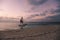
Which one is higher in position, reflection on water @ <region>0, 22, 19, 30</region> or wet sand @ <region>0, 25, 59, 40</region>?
reflection on water @ <region>0, 22, 19, 30</region>

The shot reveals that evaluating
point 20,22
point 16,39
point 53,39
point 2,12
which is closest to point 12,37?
point 16,39

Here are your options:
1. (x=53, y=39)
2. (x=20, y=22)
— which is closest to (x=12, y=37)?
(x=20, y=22)

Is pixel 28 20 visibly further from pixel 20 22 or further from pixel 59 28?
pixel 59 28

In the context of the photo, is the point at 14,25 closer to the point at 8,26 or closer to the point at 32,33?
the point at 8,26

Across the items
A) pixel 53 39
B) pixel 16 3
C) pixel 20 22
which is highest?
pixel 16 3

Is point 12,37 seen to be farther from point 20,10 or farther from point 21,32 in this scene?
point 20,10

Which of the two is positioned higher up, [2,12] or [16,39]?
[2,12]

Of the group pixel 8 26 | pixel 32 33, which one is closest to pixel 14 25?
pixel 8 26

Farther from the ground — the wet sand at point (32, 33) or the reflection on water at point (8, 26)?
the reflection on water at point (8, 26)

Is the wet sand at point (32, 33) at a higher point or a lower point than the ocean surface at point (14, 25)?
lower

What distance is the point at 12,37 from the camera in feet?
6.75

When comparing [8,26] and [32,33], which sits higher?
[8,26]

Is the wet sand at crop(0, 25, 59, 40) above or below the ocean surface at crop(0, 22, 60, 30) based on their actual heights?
below

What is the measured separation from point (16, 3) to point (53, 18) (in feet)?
1.99
